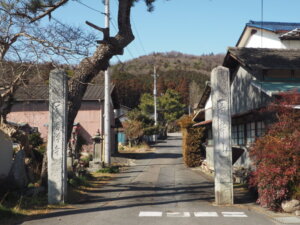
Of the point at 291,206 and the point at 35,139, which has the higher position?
the point at 35,139

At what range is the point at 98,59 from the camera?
11.8 metres

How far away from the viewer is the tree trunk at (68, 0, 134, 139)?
11.7 meters

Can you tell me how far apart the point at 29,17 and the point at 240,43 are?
2348cm

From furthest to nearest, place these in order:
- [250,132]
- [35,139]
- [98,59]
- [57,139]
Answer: [35,139], [250,132], [98,59], [57,139]

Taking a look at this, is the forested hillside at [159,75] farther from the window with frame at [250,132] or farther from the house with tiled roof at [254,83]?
the window with frame at [250,132]

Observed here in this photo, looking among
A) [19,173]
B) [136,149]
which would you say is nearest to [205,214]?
[19,173]

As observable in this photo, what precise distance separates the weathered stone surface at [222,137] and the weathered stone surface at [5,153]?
708 cm

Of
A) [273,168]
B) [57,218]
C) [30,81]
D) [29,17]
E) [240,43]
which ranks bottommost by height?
[57,218]

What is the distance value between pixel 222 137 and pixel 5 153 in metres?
7.61

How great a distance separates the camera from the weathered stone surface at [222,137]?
1041 cm

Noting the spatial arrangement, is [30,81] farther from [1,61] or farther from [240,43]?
[240,43]

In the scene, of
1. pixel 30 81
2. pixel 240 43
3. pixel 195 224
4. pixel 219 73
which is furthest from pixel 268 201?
pixel 240 43

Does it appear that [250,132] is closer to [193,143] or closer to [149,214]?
[193,143]

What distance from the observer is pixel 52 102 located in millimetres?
10594
